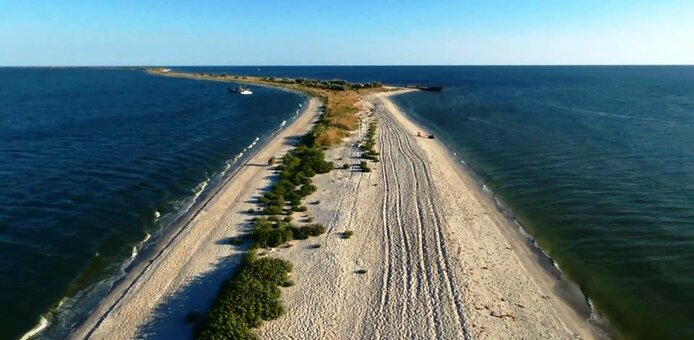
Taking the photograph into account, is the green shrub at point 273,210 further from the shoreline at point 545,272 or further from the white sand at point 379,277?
the shoreline at point 545,272

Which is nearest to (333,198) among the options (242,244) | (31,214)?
(242,244)

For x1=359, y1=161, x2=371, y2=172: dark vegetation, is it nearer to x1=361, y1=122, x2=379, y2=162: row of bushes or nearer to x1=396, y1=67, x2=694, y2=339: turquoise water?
x1=361, y1=122, x2=379, y2=162: row of bushes

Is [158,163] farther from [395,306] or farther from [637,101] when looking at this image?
[637,101]

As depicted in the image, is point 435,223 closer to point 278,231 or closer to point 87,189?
point 278,231

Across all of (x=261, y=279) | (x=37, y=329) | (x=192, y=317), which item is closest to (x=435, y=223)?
(x=261, y=279)

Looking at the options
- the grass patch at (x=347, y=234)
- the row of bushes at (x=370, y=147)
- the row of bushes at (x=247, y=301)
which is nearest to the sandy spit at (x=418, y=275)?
the grass patch at (x=347, y=234)

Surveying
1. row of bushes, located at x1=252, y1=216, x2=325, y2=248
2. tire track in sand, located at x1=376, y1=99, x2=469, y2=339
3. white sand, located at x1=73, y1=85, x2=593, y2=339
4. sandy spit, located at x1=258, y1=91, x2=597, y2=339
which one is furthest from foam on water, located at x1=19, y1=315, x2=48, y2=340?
tire track in sand, located at x1=376, y1=99, x2=469, y2=339
